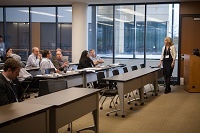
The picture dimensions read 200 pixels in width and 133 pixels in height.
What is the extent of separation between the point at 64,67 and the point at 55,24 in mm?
5346

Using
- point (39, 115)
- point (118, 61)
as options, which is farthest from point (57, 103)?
point (118, 61)

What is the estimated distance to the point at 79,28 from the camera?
11.9 metres

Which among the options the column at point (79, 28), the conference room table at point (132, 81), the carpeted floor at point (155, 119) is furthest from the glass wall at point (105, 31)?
the carpeted floor at point (155, 119)

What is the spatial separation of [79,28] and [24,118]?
9.09 meters

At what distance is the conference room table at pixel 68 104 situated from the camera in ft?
11.8

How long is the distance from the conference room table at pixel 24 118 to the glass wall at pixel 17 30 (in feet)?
34.5

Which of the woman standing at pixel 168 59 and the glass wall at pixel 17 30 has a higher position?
the glass wall at pixel 17 30

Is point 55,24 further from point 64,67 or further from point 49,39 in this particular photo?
point 64,67

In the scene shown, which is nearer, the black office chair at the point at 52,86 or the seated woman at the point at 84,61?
the black office chair at the point at 52,86

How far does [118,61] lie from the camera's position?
12672 millimetres

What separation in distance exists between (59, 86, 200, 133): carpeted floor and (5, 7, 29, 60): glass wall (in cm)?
704

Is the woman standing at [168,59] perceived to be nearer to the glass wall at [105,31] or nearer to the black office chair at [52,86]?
the glass wall at [105,31]

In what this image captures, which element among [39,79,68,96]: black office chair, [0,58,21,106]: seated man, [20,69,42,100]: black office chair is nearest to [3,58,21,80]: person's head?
[0,58,21,106]: seated man

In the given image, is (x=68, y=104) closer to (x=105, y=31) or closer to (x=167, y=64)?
(x=167, y=64)
